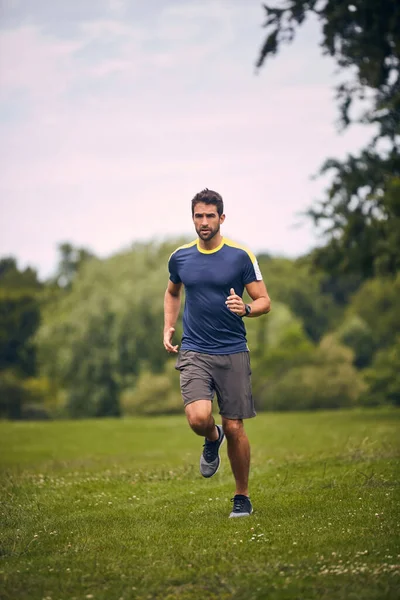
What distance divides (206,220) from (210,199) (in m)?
0.21

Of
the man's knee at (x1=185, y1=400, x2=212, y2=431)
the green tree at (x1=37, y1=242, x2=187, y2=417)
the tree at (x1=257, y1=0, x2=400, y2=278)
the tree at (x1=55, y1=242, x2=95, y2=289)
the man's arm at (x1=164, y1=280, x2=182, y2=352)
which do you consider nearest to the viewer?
the man's knee at (x1=185, y1=400, x2=212, y2=431)

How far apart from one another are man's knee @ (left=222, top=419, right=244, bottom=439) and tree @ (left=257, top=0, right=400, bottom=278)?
1459cm

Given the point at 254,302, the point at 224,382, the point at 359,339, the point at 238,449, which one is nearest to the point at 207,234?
the point at 254,302

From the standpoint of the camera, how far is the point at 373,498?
8.69m

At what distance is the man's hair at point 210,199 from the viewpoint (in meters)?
8.43

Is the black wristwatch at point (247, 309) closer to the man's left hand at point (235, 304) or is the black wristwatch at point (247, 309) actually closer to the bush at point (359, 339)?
the man's left hand at point (235, 304)

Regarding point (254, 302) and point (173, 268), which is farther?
point (173, 268)

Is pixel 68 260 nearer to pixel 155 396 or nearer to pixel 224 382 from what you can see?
pixel 155 396

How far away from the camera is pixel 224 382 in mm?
8430

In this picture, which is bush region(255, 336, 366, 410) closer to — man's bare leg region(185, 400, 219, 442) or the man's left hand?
man's bare leg region(185, 400, 219, 442)

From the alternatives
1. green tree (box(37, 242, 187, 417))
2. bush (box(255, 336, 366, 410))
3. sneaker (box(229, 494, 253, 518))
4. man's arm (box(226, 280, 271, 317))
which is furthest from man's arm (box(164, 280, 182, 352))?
green tree (box(37, 242, 187, 417))

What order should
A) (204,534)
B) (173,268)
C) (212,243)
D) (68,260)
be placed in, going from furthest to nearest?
(68,260), (173,268), (212,243), (204,534)

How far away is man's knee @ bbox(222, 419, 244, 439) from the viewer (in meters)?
8.42

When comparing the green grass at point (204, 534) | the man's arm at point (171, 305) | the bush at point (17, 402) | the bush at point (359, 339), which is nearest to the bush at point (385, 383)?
the green grass at point (204, 534)
